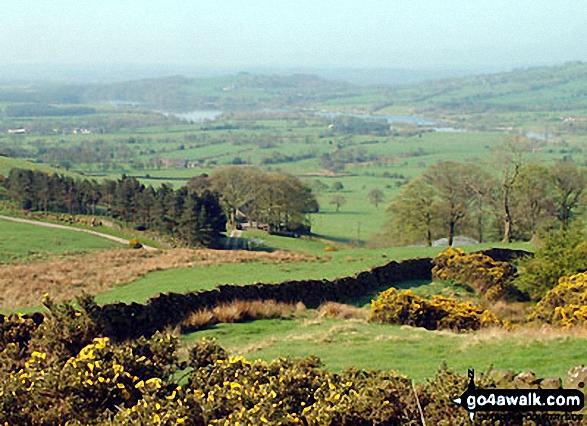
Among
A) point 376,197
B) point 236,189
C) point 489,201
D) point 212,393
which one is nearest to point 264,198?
point 236,189

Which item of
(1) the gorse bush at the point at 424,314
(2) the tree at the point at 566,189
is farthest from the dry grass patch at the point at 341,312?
(2) the tree at the point at 566,189

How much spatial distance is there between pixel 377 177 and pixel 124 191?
294ft

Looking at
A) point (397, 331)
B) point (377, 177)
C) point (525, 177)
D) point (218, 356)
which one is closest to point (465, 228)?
point (525, 177)

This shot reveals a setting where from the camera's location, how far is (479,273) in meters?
28.4

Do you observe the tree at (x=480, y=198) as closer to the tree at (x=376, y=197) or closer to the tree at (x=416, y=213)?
the tree at (x=416, y=213)

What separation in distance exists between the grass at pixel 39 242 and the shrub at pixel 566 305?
2833 centimetres

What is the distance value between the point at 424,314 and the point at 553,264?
28.6 feet

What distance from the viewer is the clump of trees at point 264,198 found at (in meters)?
73.2

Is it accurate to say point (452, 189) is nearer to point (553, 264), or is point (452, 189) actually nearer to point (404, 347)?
point (553, 264)

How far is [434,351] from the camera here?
46.8ft

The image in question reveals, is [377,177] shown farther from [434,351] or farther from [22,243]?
[434,351]

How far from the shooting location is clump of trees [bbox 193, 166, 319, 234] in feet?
240

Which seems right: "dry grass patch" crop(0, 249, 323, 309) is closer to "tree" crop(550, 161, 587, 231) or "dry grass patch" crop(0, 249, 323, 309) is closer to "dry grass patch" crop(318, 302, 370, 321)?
"dry grass patch" crop(318, 302, 370, 321)

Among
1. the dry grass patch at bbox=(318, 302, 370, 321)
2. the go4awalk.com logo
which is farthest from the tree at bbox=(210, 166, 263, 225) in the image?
the go4awalk.com logo
